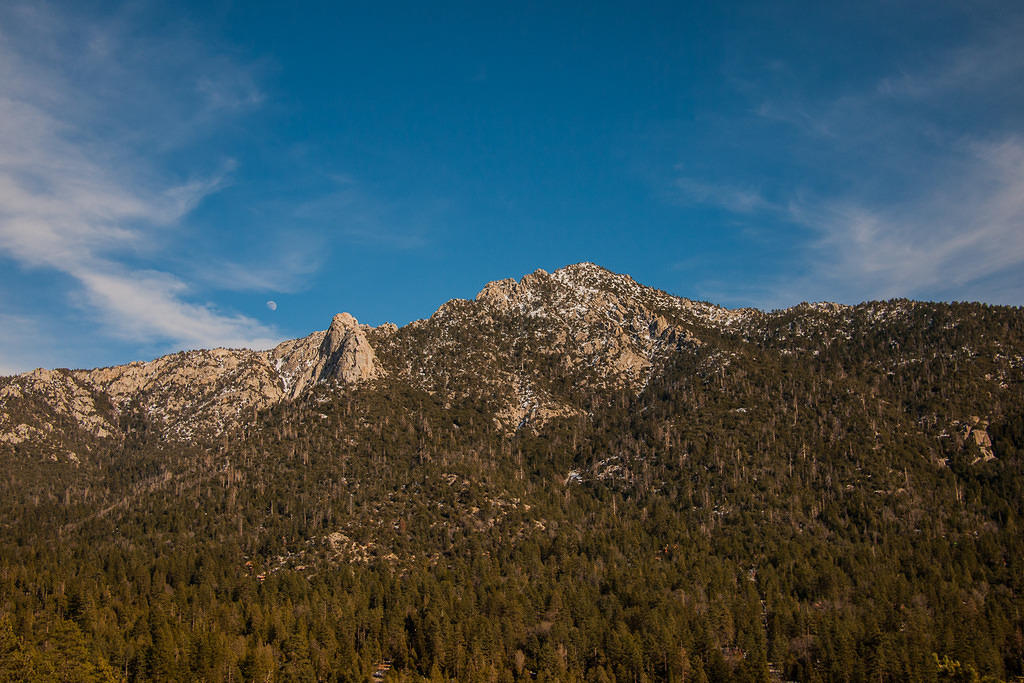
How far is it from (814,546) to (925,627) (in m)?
50.9

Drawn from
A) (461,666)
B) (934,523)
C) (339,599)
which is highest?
(934,523)

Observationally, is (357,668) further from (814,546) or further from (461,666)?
(814,546)

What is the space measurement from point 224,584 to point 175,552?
30.1 m

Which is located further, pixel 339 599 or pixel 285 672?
pixel 339 599

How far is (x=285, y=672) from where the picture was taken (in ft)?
390

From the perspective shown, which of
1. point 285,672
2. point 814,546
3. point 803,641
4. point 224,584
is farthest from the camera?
point 814,546

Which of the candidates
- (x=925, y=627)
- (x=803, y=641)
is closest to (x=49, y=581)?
(x=803, y=641)

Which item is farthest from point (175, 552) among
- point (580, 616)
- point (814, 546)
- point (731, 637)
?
point (814, 546)

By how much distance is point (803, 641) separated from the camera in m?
138

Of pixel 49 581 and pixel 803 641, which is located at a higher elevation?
pixel 49 581

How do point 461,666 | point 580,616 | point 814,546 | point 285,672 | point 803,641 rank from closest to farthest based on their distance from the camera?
1. point 285,672
2. point 461,666
3. point 803,641
4. point 580,616
5. point 814,546

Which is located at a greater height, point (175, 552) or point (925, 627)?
point (175, 552)

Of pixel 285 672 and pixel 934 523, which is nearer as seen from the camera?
pixel 285 672

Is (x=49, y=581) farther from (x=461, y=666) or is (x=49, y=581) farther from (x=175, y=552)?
(x=461, y=666)
